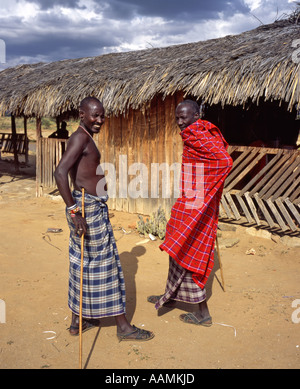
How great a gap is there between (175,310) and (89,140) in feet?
6.20

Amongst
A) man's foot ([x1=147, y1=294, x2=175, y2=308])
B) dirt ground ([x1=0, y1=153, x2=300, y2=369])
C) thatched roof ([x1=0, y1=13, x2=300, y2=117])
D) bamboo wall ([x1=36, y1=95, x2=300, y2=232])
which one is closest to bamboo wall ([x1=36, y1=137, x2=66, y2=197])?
thatched roof ([x1=0, y1=13, x2=300, y2=117])

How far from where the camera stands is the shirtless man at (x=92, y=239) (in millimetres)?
2928

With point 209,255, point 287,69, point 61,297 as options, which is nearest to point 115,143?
point 287,69

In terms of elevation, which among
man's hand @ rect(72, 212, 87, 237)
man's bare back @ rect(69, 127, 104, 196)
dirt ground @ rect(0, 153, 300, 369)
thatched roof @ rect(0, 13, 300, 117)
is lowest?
dirt ground @ rect(0, 153, 300, 369)

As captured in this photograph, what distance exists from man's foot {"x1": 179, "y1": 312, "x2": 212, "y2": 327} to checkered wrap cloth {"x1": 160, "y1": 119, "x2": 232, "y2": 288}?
0.32m

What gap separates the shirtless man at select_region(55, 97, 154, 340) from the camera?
293cm

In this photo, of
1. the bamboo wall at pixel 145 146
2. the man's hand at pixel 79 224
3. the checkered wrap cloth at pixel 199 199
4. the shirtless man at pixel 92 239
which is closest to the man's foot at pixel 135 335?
the shirtless man at pixel 92 239

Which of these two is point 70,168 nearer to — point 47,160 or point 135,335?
point 135,335

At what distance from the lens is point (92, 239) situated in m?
2.98

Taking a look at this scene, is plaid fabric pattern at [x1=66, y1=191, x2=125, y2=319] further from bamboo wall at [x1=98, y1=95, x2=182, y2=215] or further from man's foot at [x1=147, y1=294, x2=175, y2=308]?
bamboo wall at [x1=98, y1=95, x2=182, y2=215]

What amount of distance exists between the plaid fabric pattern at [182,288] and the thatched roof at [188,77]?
2996 millimetres

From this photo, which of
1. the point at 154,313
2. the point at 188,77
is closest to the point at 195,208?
the point at 154,313

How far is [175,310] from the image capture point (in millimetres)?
3783

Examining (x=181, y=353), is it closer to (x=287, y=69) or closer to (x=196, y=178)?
(x=196, y=178)
